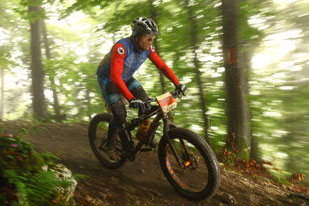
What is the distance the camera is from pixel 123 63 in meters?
3.42

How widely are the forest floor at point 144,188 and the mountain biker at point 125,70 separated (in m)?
0.58

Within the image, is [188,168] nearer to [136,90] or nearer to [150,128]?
[150,128]

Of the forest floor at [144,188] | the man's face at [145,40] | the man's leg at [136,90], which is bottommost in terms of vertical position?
the forest floor at [144,188]

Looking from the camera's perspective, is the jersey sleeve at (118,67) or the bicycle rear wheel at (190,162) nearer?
the bicycle rear wheel at (190,162)

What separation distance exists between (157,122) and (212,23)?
3.33 meters

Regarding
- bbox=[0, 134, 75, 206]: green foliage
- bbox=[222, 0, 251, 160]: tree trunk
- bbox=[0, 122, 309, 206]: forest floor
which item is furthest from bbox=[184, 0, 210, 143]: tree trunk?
bbox=[0, 134, 75, 206]: green foliage

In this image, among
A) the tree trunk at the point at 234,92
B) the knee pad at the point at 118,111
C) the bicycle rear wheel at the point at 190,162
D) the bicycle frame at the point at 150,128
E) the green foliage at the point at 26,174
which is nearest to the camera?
the green foliage at the point at 26,174

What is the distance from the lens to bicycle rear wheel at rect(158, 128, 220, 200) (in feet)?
9.20

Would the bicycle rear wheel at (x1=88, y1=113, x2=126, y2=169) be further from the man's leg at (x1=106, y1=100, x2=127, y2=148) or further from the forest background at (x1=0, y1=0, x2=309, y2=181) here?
the forest background at (x1=0, y1=0, x2=309, y2=181)

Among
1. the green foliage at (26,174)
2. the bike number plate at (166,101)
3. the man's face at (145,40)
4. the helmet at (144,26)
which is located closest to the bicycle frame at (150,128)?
the bike number plate at (166,101)

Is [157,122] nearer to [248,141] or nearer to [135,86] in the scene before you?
[135,86]

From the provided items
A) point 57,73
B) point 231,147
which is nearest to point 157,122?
point 231,147

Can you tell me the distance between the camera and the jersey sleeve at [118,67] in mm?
3197

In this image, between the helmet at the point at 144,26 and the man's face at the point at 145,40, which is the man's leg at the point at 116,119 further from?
the helmet at the point at 144,26
